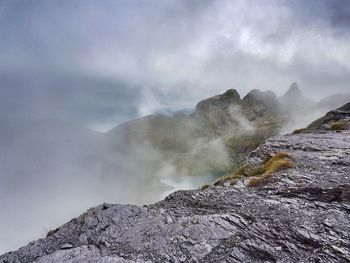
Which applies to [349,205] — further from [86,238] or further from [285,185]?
[86,238]

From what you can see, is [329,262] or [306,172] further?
[306,172]

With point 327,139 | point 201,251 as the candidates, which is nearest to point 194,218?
point 201,251

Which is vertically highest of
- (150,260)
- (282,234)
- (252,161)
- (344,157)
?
(252,161)

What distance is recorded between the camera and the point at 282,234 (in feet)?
89.2

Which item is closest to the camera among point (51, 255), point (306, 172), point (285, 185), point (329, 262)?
point (329, 262)

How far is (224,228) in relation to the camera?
29547 millimetres

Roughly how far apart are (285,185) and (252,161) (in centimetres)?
1873

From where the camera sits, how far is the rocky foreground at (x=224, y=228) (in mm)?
25852

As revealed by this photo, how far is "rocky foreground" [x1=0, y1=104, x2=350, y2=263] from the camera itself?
25.9 meters

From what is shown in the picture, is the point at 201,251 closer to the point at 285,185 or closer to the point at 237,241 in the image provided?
the point at 237,241

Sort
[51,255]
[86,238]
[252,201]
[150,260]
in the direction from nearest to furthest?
[150,260]
[51,255]
[86,238]
[252,201]

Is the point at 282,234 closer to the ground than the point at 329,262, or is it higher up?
higher up

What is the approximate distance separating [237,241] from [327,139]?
4186cm

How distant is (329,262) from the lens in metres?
23.3
